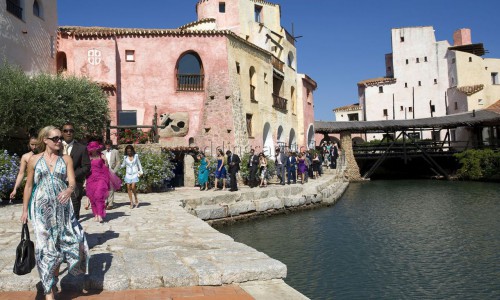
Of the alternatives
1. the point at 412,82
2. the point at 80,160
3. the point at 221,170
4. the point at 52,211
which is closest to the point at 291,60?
the point at 221,170

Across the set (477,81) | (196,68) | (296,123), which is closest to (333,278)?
(196,68)

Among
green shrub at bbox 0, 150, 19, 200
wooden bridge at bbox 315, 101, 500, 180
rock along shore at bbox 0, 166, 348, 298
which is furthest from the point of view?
wooden bridge at bbox 315, 101, 500, 180

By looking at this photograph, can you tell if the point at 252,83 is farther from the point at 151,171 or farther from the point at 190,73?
the point at 151,171

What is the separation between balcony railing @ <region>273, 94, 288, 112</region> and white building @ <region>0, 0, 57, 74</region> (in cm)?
1373

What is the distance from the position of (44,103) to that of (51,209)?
12.6m

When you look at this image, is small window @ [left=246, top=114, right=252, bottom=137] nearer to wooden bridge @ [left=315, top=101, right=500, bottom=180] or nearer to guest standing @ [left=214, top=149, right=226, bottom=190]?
guest standing @ [left=214, top=149, right=226, bottom=190]

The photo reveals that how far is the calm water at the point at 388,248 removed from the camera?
759 cm

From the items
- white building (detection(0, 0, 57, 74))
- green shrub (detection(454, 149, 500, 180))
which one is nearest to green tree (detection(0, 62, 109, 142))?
white building (detection(0, 0, 57, 74))

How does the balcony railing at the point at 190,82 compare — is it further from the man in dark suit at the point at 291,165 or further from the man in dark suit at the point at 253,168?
the man in dark suit at the point at 253,168

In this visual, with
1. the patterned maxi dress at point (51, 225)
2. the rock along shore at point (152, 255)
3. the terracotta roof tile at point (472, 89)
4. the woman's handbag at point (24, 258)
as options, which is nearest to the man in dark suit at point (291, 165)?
the rock along shore at point (152, 255)

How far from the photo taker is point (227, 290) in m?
4.80

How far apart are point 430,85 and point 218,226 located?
4642 cm

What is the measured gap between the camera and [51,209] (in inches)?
173

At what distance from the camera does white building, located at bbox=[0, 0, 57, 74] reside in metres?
17.2
